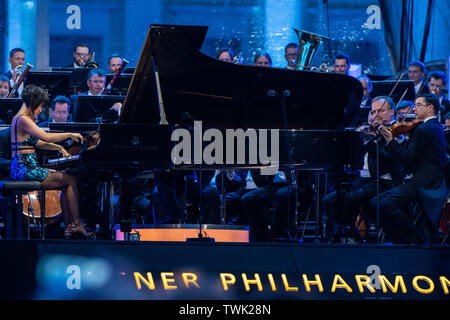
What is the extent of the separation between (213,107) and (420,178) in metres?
1.74

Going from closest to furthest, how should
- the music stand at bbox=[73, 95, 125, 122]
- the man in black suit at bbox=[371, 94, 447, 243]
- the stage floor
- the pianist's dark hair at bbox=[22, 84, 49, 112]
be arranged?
the stage floor → the pianist's dark hair at bbox=[22, 84, 49, 112] → the man in black suit at bbox=[371, 94, 447, 243] → the music stand at bbox=[73, 95, 125, 122]

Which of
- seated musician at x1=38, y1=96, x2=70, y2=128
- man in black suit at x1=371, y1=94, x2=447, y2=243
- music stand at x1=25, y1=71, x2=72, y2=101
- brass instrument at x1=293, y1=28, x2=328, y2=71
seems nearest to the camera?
man in black suit at x1=371, y1=94, x2=447, y2=243

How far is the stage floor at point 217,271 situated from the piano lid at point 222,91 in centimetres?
169

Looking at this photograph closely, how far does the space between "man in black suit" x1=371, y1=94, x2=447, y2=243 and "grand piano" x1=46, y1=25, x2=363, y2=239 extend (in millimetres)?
586

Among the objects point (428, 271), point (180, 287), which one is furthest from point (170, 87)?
point (428, 271)

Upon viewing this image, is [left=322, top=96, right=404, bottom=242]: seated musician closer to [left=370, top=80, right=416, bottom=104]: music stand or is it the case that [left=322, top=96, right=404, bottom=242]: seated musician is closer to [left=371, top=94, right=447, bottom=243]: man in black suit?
[left=371, top=94, right=447, bottom=243]: man in black suit

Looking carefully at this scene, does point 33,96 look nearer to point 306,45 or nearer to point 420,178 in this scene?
point 306,45

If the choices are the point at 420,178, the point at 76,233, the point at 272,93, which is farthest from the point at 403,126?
the point at 76,233

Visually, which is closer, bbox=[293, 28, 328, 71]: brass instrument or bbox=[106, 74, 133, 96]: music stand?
bbox=[293, 28, 328, 71]: brass instrument

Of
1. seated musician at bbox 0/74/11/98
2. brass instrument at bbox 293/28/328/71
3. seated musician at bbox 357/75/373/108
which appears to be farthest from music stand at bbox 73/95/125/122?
seated musician at bbox 357/75/373/108

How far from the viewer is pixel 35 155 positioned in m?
5.60

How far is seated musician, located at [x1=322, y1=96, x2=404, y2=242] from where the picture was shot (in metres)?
5.65

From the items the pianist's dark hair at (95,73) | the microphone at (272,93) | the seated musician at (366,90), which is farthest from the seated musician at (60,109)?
the seated musician at (366,90)
